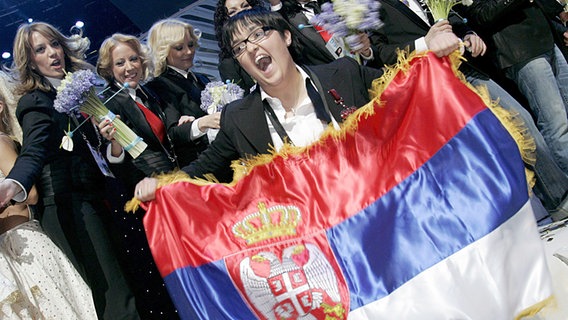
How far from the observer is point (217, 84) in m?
4.37

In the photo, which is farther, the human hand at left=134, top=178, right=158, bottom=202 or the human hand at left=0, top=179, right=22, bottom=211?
the human hand at left=0, top=179, right=22, bottom=211

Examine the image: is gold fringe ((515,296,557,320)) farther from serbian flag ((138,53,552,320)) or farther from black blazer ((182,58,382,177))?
black blazer ((182,58,382,177))

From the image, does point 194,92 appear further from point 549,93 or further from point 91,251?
point 549,93

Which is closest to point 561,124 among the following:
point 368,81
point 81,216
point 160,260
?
point 368,81

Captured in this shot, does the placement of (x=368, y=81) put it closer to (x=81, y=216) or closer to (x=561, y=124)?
(x=561, y=124)

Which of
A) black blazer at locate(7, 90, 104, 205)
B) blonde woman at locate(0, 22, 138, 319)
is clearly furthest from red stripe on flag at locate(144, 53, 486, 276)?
black blazer at locate(7, 90, 104, 205)

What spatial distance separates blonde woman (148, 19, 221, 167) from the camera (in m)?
4.43

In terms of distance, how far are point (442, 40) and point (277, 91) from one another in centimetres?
86

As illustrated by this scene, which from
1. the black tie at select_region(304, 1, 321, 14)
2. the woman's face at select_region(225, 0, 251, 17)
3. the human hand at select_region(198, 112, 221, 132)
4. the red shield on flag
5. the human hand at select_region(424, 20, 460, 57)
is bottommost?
the red shield on flag

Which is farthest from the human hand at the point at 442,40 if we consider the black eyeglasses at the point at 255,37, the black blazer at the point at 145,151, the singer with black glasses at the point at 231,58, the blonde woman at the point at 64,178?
the blonde woman at the point at 64,178

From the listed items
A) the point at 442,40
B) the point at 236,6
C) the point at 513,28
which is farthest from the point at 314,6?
the point at 442,40

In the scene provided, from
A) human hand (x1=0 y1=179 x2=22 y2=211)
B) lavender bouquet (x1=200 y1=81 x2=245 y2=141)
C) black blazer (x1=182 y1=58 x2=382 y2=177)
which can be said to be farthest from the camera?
lavender bouquet (x1=200 y1=81 x2=245 y2=141)

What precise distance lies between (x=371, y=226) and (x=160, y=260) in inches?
42.2

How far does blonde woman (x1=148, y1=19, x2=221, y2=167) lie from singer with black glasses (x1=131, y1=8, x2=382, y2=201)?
3.23 feet
